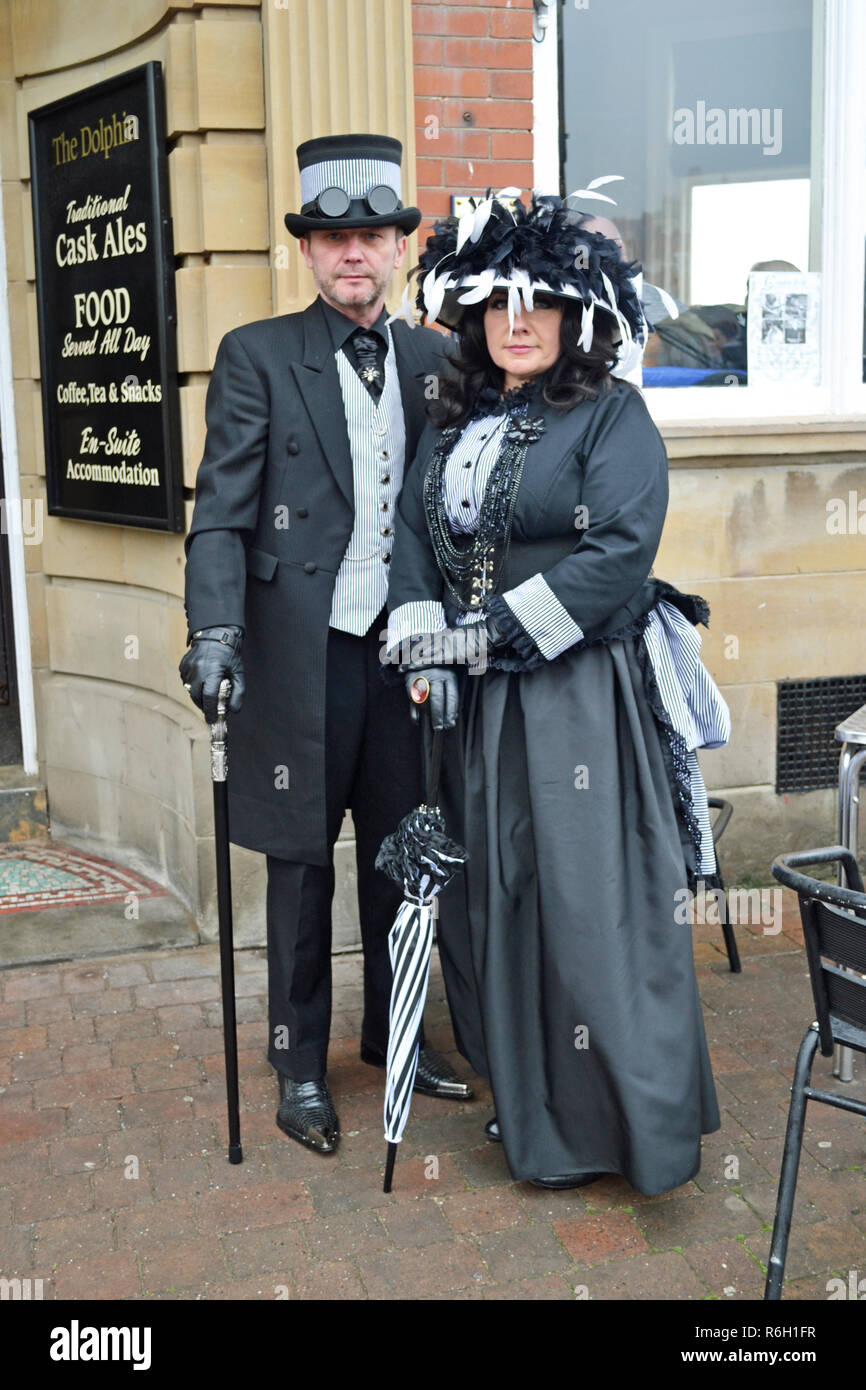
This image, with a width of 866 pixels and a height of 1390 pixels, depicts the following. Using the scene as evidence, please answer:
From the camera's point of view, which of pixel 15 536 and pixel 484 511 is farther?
pixel 15 536

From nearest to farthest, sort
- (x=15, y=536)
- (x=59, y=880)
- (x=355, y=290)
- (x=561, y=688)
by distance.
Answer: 1. (x=561, y=688)
2. (x=355, y=290)
3. (x=59, y=880)
4. (x=15, y=536)

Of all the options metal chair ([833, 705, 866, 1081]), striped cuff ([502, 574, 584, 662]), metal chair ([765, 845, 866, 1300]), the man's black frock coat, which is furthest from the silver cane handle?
metal chair ([833, 705, 866, 1081])

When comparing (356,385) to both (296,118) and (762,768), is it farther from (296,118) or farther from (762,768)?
(762,768)

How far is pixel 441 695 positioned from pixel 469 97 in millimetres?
2398

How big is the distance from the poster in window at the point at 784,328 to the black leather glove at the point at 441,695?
267cm

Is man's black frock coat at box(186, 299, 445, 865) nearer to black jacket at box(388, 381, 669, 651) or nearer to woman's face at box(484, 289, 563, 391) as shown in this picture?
black jacket at box(388, 381, 669, 651)

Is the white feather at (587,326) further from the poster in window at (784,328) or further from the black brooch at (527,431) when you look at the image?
the poster in window at (784,328)

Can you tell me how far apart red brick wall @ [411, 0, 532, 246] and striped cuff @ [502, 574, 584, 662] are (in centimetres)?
197

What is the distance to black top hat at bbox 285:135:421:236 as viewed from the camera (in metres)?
3.31

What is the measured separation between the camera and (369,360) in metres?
3.51

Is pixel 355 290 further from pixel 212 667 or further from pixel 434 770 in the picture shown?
pixel 434 770

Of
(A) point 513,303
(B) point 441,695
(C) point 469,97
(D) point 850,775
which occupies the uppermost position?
(C) point 469,97

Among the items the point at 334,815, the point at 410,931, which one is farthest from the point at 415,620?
the point at 410,931

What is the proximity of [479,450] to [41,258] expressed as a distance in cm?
283
